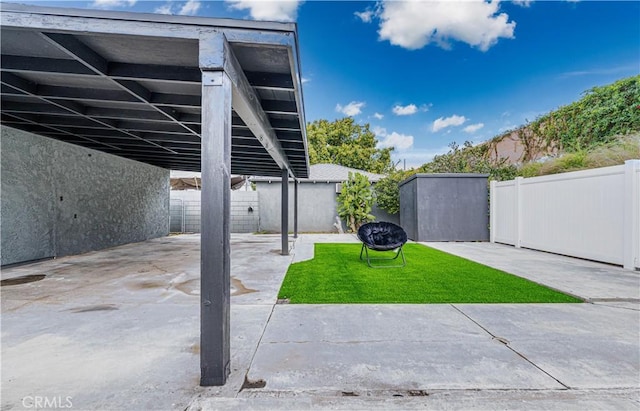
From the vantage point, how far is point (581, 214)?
6.44 metres

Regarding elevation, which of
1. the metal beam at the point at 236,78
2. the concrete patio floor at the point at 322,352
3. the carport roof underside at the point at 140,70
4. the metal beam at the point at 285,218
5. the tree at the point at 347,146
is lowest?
the concrete patio floor at the point at 322,352

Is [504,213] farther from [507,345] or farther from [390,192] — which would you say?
[507,345]

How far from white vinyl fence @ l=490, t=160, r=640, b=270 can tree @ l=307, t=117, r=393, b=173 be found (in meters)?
17.9

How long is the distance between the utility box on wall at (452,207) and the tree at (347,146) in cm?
1630

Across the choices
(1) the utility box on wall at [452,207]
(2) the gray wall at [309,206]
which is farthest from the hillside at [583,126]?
(2) the gray wall at [309,206]

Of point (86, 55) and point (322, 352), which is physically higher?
point (86, 55)

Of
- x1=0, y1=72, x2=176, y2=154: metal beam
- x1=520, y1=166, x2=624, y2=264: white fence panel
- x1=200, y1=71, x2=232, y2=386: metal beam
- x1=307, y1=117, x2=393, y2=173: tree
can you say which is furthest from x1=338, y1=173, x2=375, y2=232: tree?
x1=307, y1=117, x2=393, y2=173: tree

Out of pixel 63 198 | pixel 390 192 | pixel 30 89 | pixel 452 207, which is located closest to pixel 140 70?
pixel 30 89

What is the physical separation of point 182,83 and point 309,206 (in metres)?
11.0

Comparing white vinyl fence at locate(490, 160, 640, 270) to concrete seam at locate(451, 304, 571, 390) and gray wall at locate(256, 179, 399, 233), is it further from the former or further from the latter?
gray wall at locate(256, 179, 399, 233)

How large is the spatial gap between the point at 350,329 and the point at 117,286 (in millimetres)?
3707

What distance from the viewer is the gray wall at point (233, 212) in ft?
46.9

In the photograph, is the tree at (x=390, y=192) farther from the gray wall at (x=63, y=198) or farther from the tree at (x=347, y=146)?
the tree at (x=347, y=146)

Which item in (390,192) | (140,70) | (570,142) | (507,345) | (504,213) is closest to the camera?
(507,345)
